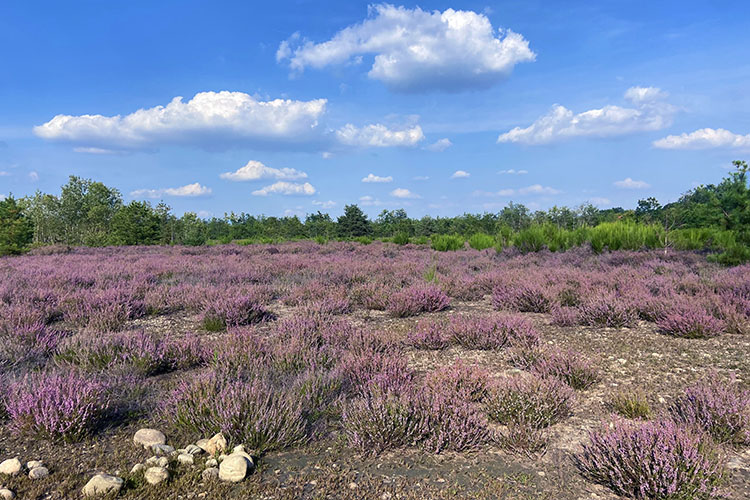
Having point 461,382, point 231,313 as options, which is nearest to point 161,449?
point 461,382

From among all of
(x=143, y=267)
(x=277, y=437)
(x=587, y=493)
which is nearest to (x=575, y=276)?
(x=587, y=493)

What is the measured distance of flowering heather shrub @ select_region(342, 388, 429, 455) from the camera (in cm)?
284

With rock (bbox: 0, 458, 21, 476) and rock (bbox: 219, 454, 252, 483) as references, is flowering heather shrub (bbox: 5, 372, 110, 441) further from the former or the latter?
rock (bbox: 219, 454, 252, 483)

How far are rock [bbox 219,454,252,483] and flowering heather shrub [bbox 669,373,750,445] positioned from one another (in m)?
2.85

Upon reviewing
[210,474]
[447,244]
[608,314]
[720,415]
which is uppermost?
[447,244]

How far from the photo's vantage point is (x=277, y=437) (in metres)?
2.90

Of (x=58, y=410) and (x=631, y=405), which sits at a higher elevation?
(x=58, y=410)

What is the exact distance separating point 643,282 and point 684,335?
2780 mm

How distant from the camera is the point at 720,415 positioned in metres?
2.97

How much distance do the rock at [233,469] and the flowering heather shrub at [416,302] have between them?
465 centimetres

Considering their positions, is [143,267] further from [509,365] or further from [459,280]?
[509,365]

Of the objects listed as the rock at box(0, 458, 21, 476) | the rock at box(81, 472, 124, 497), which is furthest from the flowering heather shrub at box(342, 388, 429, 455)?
the rock at box(0, 458, 21, 476)

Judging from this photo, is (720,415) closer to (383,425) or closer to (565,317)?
(383,425)

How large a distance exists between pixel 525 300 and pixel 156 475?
6304 mm
